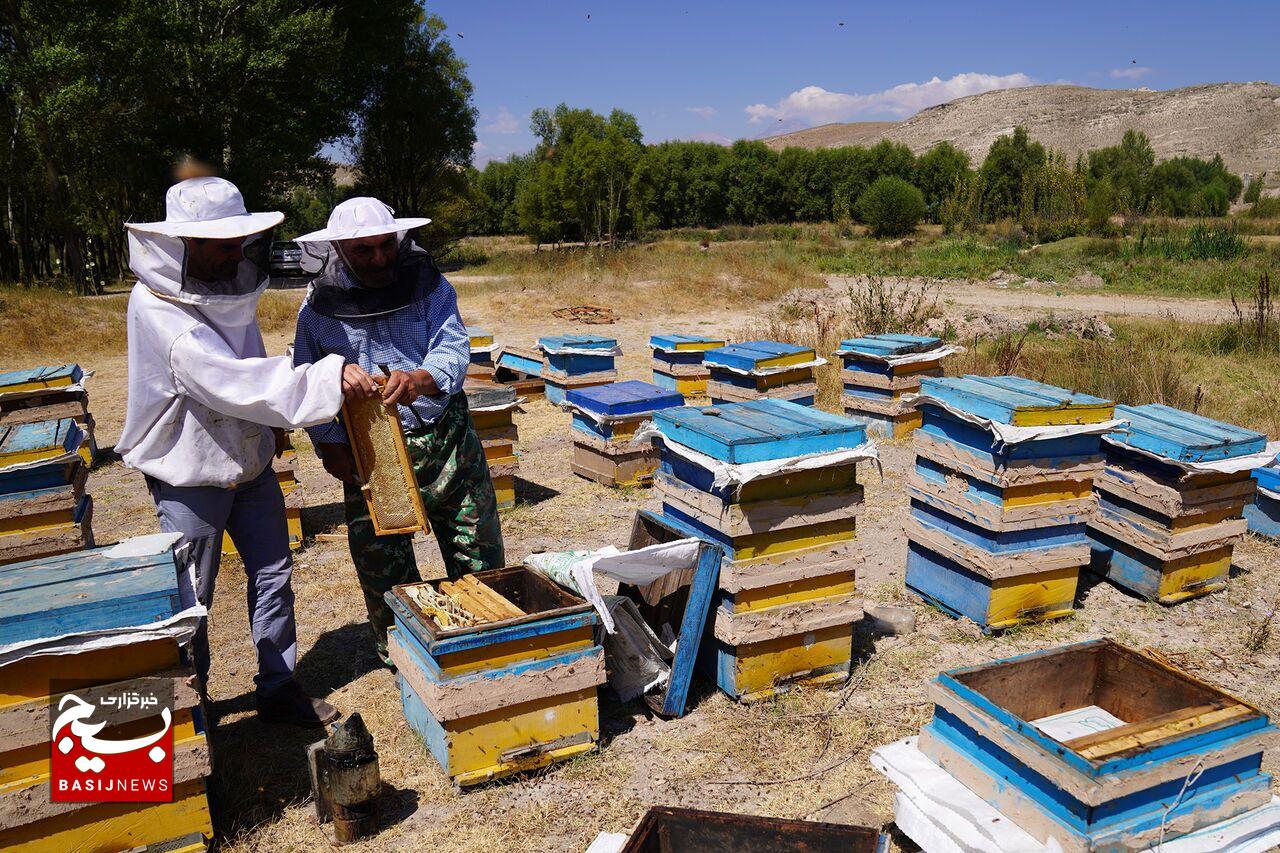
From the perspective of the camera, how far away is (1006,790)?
2250mm

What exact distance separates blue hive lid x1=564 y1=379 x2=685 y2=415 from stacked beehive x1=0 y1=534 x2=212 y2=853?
13.2ft

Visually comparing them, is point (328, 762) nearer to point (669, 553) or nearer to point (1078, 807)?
point (669, 553)

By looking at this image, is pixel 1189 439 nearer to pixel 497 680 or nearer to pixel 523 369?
pixel 497 680

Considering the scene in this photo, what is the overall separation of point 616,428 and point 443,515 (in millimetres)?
3044

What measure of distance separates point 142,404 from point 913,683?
3.16 meters

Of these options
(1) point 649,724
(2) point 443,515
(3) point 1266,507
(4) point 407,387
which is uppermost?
(4) point 407,387

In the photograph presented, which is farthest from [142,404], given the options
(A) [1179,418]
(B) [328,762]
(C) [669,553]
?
(A) [1179,418]

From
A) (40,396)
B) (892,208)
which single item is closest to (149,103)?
(40,396)

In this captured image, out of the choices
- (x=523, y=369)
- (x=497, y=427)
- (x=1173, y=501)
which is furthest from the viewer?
(x=523, y=369)

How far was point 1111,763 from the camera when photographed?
2.07m

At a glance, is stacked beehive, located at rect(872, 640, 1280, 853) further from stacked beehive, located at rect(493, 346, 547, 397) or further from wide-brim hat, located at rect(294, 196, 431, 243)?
stacked beehive, located at rect(493, 346, 547, 397)

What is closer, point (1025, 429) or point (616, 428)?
point (1025, 429)

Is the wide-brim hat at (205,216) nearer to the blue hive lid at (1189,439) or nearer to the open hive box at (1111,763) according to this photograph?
the open hive box at (1111,763)

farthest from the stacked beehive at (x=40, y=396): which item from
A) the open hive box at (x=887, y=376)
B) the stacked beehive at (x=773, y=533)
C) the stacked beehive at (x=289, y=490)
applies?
Result: the open hive box at (x=887, y=376)
